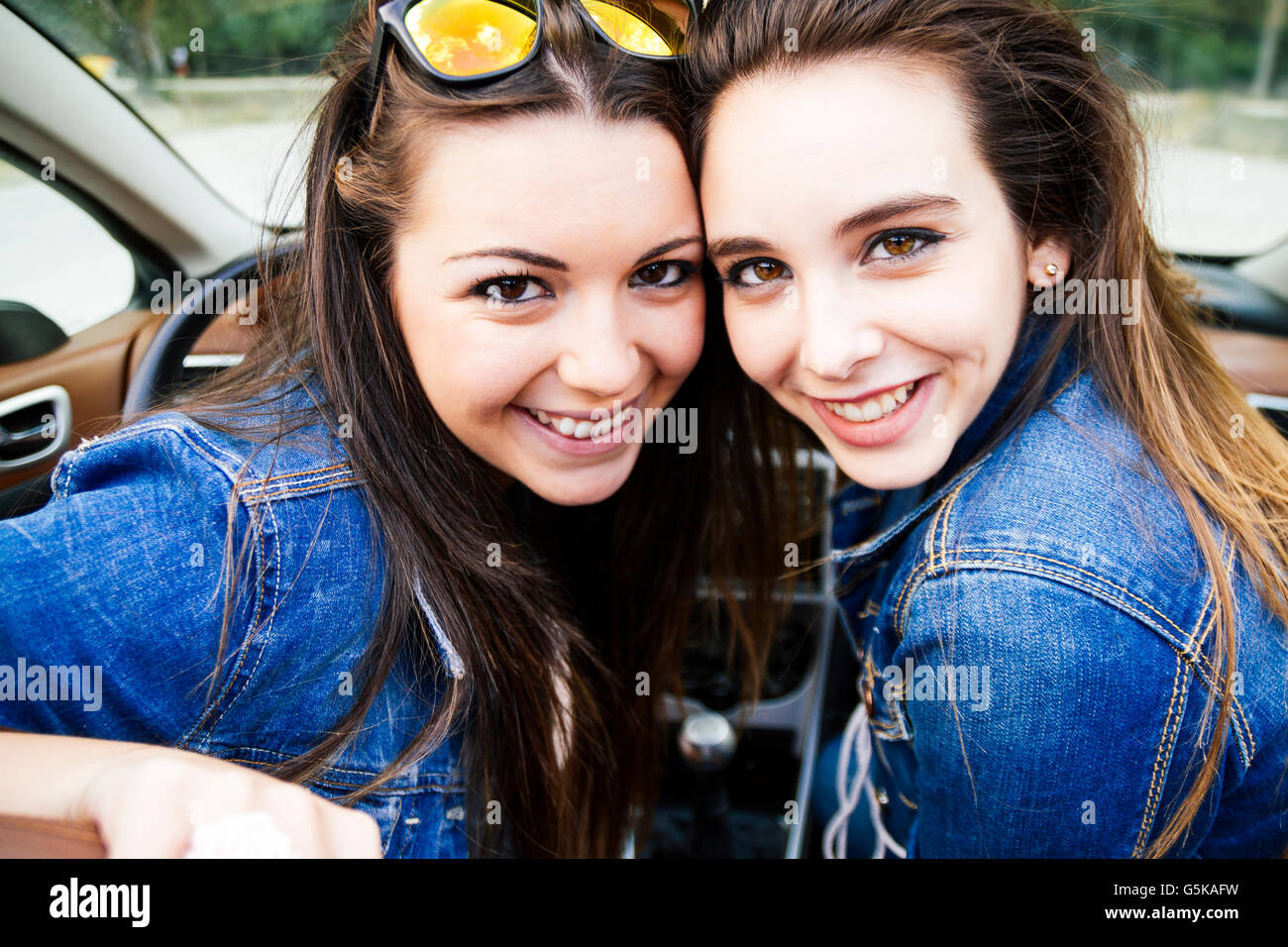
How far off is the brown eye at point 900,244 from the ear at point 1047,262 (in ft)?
0.87

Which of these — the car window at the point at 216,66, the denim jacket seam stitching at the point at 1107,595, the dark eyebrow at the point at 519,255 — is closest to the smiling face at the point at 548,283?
the dark eyebrow at the point at 519,255

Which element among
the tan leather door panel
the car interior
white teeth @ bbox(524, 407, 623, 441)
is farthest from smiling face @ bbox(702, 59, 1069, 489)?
the tan leather door panel

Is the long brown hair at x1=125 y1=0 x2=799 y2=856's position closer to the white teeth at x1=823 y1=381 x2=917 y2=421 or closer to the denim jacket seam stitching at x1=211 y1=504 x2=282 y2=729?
the denim jacket seam stitching at x1=211 y1=504 x2=282 y2=729

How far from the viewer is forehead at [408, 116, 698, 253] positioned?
1365 millimetres

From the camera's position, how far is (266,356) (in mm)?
1690

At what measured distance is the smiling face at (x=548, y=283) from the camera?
4.51 feet

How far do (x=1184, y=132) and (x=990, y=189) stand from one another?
6.09 feet

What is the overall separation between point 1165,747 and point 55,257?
8.74 feet

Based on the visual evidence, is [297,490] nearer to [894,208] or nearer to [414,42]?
[414,42]

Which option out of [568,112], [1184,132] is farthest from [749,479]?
[1184,132]

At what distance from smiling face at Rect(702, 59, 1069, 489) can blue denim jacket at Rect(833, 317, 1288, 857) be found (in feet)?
0.52

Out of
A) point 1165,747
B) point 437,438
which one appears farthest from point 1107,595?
point 437,438

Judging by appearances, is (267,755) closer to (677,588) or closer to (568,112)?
(677,588)

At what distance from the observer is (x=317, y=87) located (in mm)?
1794
